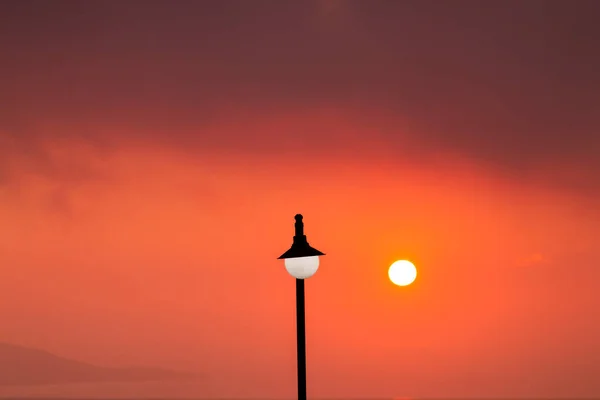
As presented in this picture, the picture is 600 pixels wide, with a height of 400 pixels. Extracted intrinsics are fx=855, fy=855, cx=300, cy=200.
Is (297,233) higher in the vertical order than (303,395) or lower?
higher

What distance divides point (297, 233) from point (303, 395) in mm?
2592

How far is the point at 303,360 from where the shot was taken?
1309 cm

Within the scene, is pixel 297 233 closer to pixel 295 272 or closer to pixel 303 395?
pixel 295 272

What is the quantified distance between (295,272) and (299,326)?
0.95m

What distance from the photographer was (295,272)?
539 inches

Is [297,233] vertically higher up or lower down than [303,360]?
higher up

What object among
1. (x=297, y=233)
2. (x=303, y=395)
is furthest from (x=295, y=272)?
(x=303, y=395)

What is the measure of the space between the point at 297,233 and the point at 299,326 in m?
1.62

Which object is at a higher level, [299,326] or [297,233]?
[297,233]

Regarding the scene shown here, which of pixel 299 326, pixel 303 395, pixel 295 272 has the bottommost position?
pixel 303 395

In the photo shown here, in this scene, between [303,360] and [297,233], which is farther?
[297,233]

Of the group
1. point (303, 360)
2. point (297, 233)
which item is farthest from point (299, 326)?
point (297, 233)

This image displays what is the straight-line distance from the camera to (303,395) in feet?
43.3

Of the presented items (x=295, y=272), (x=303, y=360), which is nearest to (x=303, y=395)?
(x=303, y=360)
